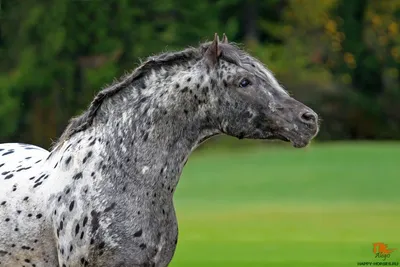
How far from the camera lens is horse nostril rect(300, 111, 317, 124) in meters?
6.04

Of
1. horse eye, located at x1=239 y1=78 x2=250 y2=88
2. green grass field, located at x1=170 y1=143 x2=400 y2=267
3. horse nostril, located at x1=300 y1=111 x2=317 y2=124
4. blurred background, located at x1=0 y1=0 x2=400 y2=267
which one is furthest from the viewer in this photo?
blurred background, located at x1=0 y1=0 x2=400 y2=267

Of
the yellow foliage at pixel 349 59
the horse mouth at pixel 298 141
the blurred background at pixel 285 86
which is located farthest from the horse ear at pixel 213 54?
the yellow foliage at pixel 349 59

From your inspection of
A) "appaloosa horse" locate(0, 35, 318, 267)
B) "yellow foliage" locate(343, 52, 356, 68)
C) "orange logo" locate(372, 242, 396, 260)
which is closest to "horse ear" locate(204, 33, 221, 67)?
"appaloosa horse" locate(0, 35, 318, 267)

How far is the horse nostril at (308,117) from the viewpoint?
238 inches

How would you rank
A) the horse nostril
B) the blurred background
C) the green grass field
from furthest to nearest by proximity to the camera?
the blurred background < the green grass field < the horse nostril

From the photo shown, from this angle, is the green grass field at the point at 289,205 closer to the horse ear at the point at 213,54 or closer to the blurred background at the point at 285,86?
the blurred background at the point at 285,86

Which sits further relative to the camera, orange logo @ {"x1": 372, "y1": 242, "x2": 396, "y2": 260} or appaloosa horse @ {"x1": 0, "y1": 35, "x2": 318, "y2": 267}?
orange logo @ {"x1": 372, "y1": 242, "x2": 396, "y2": 260}

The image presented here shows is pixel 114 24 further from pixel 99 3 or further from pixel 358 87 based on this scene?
pixel 358 87

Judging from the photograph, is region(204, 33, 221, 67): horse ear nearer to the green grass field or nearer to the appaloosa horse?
the appaloosa horse

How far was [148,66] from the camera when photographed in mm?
6352

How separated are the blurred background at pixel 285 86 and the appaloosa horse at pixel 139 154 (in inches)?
275

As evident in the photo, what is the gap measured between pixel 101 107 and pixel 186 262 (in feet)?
25.0

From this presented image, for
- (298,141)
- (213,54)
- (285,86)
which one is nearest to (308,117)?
(298,141)

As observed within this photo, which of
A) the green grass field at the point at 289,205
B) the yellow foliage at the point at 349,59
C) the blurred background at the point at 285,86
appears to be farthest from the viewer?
the yellow foliage at the point at 349,59
